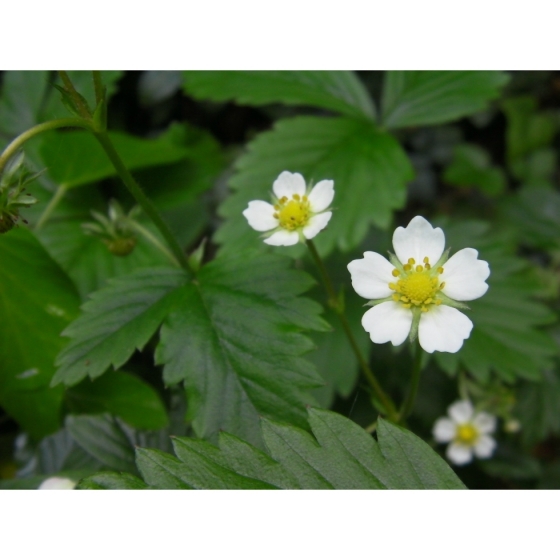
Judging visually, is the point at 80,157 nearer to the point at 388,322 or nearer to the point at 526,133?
the point at 388,322

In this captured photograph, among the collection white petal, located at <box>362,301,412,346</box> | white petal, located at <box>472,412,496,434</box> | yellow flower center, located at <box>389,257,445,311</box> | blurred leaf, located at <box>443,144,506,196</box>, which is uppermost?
blurred leaf, located at <box>443,144,506,196</box>

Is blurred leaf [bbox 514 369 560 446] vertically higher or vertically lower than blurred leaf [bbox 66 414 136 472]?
lower

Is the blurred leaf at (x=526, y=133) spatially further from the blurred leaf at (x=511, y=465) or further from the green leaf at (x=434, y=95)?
the blurred leaf at (x=511, y=465)

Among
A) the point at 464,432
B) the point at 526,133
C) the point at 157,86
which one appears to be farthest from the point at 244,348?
the point at 526,133

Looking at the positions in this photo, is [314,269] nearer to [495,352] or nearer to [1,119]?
[495,352]

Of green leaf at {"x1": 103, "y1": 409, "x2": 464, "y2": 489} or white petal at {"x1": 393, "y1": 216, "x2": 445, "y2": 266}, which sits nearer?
green leaf at {"x1": 103, "y1": 409, "x2": 464, "y2": 489}

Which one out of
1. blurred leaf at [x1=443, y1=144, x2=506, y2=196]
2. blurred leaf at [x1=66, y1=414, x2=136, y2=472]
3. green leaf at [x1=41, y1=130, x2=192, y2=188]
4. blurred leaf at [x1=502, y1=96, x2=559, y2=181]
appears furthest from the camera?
blurred leaf at [x1=502, y1=96, x2=559, y2=181]

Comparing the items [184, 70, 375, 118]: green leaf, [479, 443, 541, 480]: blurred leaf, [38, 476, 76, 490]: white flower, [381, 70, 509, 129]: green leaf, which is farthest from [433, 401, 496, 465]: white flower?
[38, 476, 76, 490]: white flower

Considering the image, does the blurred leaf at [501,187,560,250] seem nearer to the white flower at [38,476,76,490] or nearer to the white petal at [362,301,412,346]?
the white petal at [362,301,412,346]
